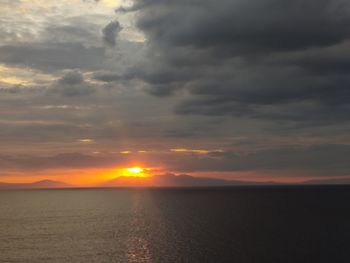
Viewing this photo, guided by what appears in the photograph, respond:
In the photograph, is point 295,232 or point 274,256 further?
point 295,232

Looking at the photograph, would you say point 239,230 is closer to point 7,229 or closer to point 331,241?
point 331,241

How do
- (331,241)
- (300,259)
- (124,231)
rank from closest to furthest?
(300,259)
(331,241)
(124,231)

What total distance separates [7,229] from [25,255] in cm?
5089

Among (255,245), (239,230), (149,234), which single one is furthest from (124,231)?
(255,245)

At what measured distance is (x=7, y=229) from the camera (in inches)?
5079

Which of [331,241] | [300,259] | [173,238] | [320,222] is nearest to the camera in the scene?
[300,259]

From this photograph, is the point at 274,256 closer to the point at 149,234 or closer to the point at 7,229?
the point at 149,234

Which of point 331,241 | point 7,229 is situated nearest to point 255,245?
point 331,241

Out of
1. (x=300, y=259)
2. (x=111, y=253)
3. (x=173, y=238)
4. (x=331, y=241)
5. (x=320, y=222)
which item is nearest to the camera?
(x=300, y=259)

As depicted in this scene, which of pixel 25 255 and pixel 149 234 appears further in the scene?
pixel 149 234

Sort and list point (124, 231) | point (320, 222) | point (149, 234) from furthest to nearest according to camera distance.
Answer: point (320, 222) < point (124, 231) < point (149, 234)

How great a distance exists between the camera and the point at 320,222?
12900cm

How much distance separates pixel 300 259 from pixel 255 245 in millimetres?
15041

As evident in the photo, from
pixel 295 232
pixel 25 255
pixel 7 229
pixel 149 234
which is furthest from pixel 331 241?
pixel 7 229
